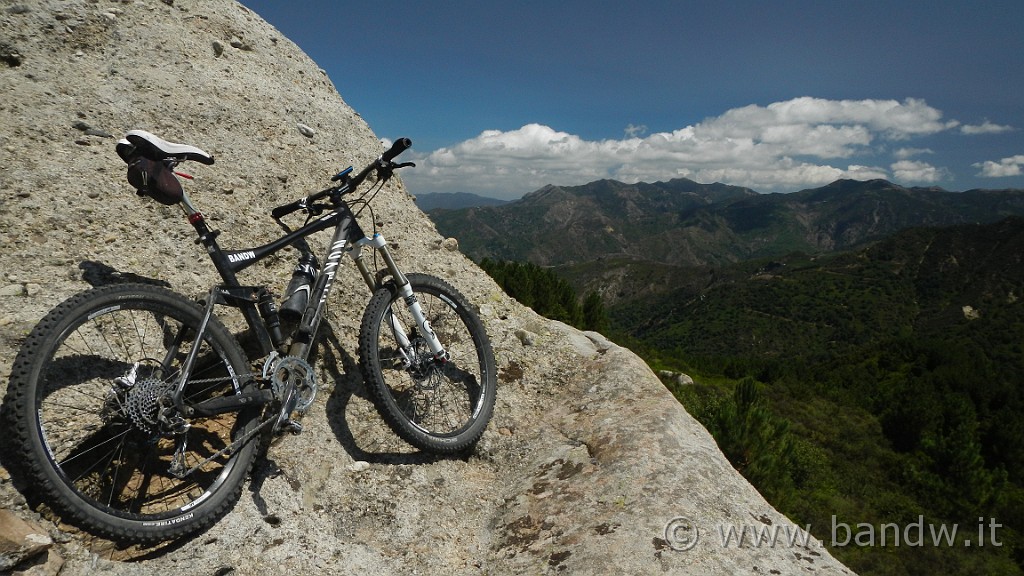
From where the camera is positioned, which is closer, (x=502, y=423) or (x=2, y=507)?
(x=2, y=507)

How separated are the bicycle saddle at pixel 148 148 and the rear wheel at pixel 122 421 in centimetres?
128

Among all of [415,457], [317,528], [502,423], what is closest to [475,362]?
[502,423]

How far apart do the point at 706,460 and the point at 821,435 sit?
61.1 metres

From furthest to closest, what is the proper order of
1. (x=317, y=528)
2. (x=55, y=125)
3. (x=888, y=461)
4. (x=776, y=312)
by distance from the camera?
1. (x=776, y=312)
2. (x=888, y=461)
3. (x=55, y=125)
4. (x=317, y=528)

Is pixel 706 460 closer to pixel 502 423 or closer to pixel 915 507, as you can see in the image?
pixel 502 423

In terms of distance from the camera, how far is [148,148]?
411cm

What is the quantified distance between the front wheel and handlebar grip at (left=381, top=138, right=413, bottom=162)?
Answer: 1.39 meters

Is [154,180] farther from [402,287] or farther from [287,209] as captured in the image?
[402,287]

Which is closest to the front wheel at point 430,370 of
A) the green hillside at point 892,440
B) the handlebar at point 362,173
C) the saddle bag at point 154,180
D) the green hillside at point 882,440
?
the handlebar at point 362,173

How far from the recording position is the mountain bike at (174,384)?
3.21 meters

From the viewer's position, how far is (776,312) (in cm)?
19900

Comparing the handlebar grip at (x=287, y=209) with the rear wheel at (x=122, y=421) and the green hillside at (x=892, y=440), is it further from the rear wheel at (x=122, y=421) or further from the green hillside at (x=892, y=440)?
the green hillside at (x=892, y=440)

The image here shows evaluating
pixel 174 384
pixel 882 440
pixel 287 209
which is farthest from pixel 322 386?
pixel 882 440

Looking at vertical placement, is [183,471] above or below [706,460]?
below
